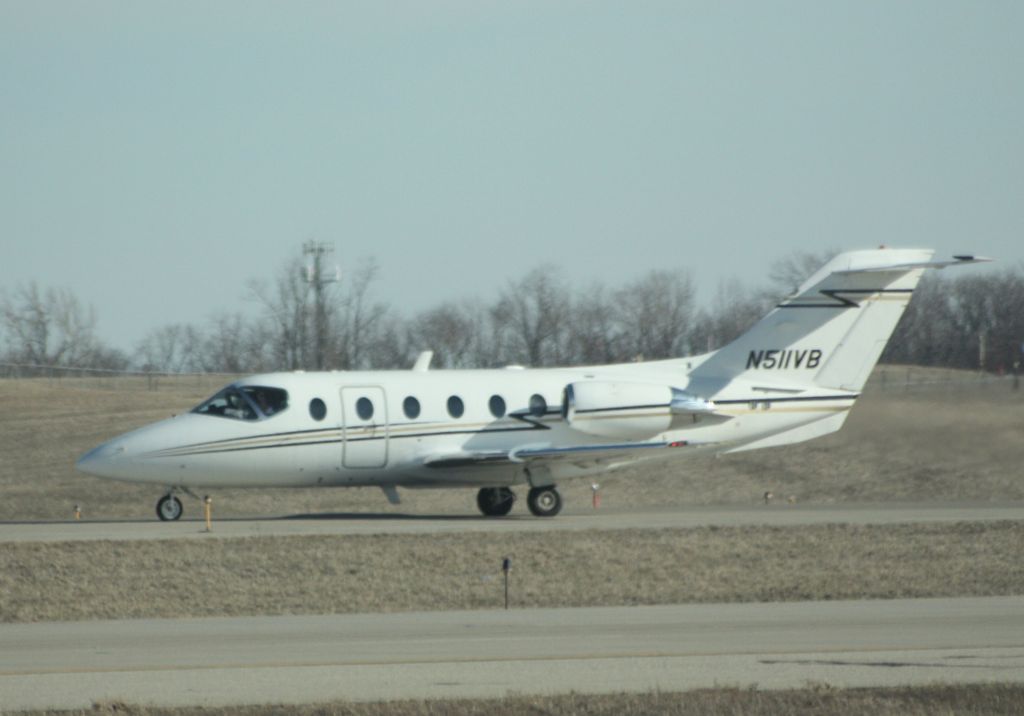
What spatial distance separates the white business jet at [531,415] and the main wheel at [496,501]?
3 cm

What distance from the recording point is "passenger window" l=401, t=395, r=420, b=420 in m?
29.0

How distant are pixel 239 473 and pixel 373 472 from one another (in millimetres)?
2609

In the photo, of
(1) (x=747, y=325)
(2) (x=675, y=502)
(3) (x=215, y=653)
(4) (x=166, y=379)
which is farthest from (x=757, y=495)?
(4) (x=166, y=379)

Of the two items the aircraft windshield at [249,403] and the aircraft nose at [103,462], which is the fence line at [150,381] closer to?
the aircraft windshield at [249,403]

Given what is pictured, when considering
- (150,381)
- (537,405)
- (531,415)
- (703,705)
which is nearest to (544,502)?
(531,415)

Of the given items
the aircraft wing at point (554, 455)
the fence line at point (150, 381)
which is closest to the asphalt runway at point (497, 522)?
the aircraft wing at point (554, 455)

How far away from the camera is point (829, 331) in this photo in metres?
30.0

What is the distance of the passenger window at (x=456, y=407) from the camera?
29219 millimetres

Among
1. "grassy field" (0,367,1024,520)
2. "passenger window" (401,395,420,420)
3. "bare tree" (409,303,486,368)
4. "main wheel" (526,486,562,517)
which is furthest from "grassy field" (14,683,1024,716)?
"bare tree" (409,303,486,368)

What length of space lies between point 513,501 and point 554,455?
2242 millimetres

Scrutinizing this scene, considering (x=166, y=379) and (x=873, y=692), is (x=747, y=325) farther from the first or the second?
(x=873, y=692)

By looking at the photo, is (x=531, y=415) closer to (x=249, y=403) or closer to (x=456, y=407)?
(x=456, y=407)

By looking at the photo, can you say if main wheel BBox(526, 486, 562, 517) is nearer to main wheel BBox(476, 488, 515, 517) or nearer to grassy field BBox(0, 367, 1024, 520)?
main wheel BBox(476, 488, 515, 517)

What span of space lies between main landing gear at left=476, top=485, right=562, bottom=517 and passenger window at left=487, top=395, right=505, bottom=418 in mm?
1733
